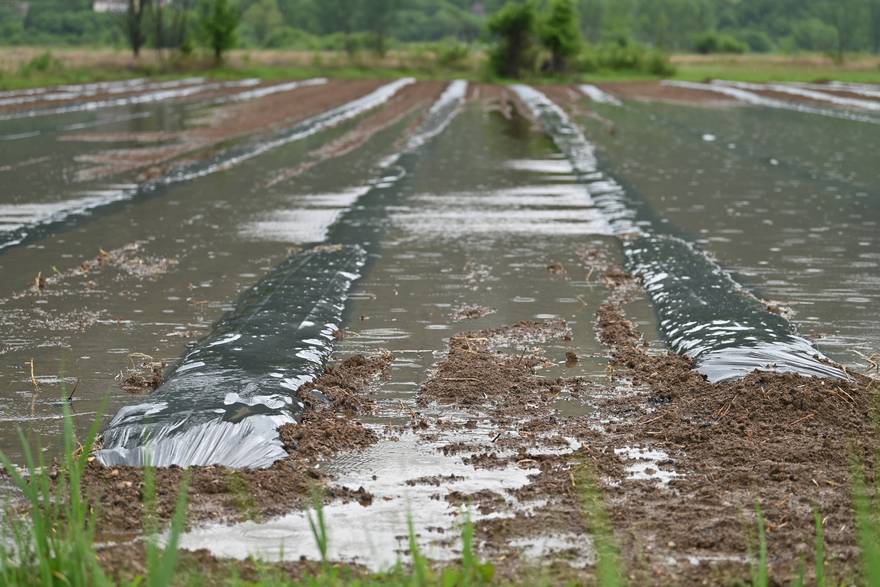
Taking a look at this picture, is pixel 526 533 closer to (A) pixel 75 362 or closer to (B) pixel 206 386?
(B) pixel 206 386

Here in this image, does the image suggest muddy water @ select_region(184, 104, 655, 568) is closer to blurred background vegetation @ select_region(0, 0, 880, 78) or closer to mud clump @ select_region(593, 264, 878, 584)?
mud clump @ select_region(593, 264, 878, 584)

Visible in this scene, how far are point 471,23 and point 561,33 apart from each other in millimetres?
77352

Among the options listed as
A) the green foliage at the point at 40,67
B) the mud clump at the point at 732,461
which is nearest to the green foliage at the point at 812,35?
the green foliage at the point at 40,67

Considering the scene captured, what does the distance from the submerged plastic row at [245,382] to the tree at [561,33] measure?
46.4 m

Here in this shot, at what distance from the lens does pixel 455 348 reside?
6.66 metres

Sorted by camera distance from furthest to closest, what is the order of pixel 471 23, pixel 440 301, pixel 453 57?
1. pixel 471 23
2. pixel 453 57
3. pixel 440 301

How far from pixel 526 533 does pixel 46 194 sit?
34.5 feet

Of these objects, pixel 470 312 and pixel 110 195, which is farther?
pixel 110 195

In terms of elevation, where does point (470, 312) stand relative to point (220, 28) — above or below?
below

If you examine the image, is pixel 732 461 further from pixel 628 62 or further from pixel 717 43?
pixel 717 43

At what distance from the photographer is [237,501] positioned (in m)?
4.29

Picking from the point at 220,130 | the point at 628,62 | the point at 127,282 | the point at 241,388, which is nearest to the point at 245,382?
the point at 241,388

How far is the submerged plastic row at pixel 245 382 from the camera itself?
4.85m

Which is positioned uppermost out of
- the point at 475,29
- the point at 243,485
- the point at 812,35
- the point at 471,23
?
the point at 471,23
